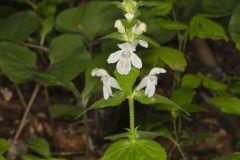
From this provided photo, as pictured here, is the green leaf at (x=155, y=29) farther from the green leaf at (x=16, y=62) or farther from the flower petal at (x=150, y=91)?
the flower petal at (x=150, y=91)

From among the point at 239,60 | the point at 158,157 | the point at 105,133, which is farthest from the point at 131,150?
the point at 239,60

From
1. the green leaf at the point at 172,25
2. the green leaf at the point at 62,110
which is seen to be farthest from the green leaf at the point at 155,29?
the green leaf at the point at 62,110

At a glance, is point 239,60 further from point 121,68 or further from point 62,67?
point 121,68

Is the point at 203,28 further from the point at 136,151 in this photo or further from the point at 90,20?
the point at 136,151

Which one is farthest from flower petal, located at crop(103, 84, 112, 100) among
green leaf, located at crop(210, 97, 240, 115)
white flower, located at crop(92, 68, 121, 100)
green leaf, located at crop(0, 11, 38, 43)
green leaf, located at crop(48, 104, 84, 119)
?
green leaf, located at crop(0, 11, 38, 43)

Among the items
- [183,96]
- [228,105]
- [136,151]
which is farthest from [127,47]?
[183,96]
